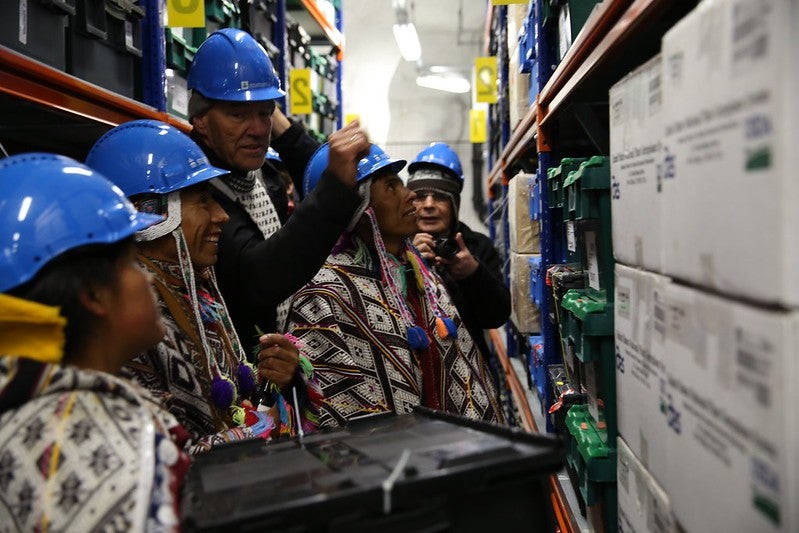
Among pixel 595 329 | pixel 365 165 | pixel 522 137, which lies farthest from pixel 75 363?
pixel 522 137

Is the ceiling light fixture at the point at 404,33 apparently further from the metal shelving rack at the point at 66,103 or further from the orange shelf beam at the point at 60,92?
the orange shelf beam at the point at 60,92

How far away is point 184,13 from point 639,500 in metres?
2.56

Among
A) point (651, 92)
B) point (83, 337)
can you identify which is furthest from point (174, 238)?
point (651, 92)

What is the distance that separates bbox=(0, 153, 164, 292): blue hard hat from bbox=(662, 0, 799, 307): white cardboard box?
0.83 metres

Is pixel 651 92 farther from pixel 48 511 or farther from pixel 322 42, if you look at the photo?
pixel 322 42

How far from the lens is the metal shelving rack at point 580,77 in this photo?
1.33 m

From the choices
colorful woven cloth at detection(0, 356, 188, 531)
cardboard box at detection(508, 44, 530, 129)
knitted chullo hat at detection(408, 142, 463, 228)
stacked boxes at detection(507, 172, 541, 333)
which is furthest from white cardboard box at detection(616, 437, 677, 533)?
knitted chullo hat at detection(408, 142, 463, 228)

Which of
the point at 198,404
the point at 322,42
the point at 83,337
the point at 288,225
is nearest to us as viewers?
the point at 83,337

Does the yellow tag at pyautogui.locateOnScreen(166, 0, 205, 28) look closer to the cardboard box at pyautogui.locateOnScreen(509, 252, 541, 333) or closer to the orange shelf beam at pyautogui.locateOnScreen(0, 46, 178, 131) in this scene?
the orange shelf beam at pyautogui.locateOnScreen(0, 46, 178, 131)

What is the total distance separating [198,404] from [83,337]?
1.65ft

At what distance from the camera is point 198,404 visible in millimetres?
1548

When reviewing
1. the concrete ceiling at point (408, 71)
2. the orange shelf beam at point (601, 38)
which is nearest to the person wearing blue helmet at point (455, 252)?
the orange shelf beam at point (601, 38)

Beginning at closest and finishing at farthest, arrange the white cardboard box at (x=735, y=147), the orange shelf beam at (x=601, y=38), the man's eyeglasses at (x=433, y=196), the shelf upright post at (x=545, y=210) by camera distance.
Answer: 1. the white cardboard box at (x=735, y=147)
2. the orange shelf beam at (x=601, y=38)
3. the shelf upright post at (x=545, y=210)
4. the man's eyeglasses at (x=433, y=196)

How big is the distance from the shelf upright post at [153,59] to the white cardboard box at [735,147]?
7.20ft
